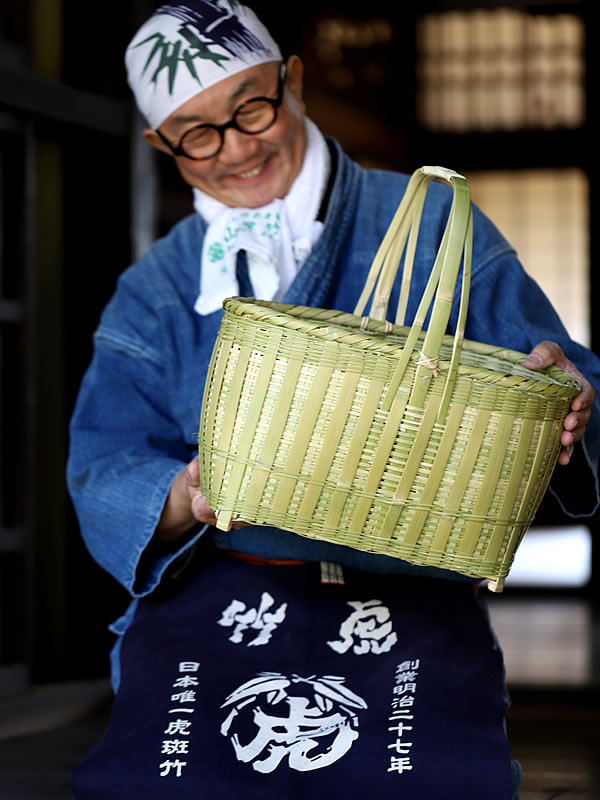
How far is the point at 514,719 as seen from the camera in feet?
7.89

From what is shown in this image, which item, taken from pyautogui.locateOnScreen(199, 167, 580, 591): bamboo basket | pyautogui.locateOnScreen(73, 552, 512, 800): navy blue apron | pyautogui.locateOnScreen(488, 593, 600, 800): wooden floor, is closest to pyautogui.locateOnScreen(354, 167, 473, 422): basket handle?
pyautogui.locateOnScreen(199, 167, 580, 591): bamboo basket

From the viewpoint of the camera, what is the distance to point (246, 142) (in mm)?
1451

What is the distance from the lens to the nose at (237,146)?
145cm

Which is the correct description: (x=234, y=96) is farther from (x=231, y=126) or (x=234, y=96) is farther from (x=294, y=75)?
(x=294, y=75)

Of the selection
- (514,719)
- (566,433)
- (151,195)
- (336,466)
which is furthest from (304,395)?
(151,195)

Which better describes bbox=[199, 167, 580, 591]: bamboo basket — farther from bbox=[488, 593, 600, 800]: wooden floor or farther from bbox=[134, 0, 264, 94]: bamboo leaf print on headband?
bbox=[488, 593, 600, 800]: wooden floor

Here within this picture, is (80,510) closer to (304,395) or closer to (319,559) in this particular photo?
(319,559)

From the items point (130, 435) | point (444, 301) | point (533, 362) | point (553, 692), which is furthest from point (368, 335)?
point (553, 692)

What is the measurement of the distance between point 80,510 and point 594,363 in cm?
75

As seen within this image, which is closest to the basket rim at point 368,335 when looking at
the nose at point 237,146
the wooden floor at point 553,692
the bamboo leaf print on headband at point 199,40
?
the nose at point 237,146

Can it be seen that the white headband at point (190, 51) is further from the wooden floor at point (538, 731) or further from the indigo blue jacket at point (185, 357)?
the wooden floor at point (538, 731)

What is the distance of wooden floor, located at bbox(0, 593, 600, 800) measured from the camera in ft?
6.01

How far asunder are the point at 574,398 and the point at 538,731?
1.31 meters

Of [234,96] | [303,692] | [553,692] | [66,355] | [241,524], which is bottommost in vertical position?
[553,692]
